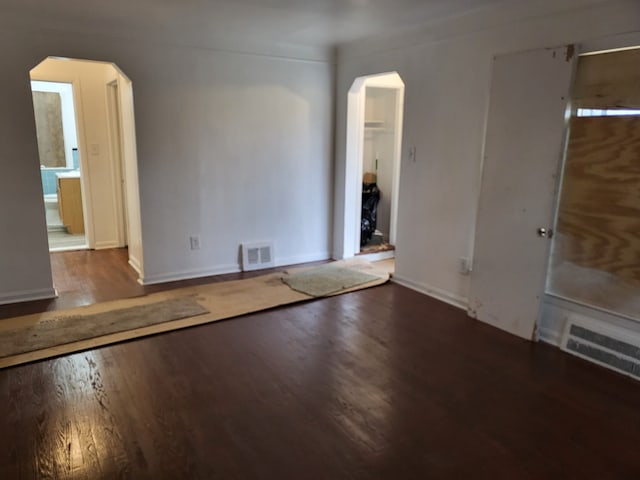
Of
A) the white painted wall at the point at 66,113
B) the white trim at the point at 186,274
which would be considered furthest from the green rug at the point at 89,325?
the white painted wall at the point at 66,113

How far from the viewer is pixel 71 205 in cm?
658

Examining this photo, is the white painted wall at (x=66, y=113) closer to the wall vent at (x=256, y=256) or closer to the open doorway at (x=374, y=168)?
the wall vent at (x=256, y=256)

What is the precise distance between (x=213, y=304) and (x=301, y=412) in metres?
1.72

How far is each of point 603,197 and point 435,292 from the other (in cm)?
166

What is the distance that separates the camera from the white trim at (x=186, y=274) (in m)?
4.44

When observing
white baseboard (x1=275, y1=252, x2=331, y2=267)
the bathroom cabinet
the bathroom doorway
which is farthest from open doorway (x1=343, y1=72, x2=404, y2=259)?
the bathroom doorway

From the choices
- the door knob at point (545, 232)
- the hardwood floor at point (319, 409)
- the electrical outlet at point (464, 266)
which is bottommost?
the hardwood floor at point (319, 409)

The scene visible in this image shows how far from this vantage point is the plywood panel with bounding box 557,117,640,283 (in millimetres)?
2738

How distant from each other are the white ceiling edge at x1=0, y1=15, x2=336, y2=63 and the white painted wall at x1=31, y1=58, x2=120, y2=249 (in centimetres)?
127

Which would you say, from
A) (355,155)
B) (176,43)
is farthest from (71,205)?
(355,155)

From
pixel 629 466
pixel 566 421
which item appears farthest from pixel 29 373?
pixel 629 466

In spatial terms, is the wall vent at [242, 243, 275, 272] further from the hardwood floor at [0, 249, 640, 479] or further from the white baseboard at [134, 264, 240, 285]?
the hardwood floor at [0, 249, 640, 479]

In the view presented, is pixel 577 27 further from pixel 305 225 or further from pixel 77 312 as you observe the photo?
pixel 77 312

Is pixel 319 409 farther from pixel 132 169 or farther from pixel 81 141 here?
pixel 81 141
